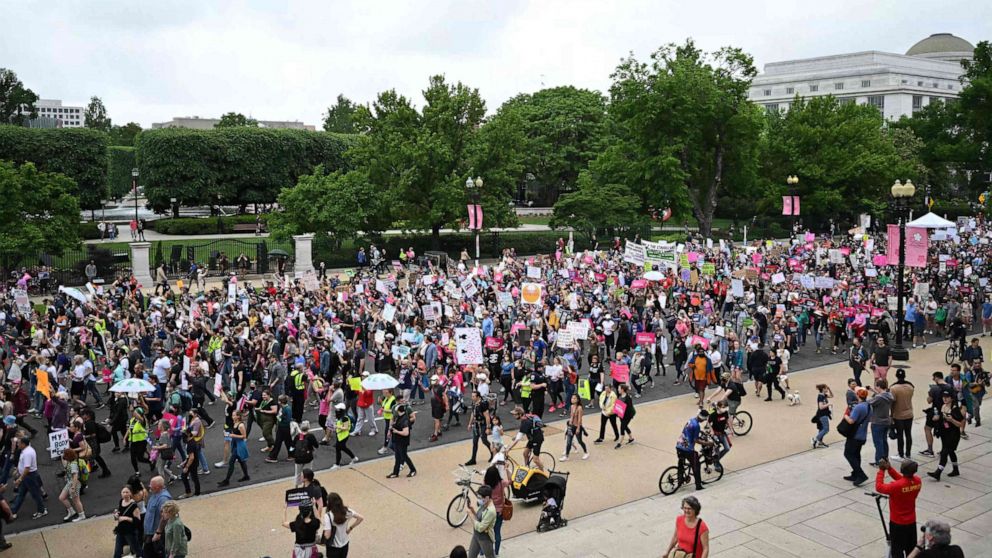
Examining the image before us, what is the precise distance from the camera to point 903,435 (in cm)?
1567

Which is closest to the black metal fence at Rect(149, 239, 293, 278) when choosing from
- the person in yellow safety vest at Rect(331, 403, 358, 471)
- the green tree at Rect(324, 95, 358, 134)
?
the person in yellow safety vest at Rect(331, 403, 358, 471)

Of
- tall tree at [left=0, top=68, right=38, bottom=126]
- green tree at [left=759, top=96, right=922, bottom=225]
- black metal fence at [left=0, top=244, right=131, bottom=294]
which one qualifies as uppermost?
tall tree at [left=0, top=68, right=38, bottom=126]

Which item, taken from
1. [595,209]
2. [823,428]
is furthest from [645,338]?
[595,209]

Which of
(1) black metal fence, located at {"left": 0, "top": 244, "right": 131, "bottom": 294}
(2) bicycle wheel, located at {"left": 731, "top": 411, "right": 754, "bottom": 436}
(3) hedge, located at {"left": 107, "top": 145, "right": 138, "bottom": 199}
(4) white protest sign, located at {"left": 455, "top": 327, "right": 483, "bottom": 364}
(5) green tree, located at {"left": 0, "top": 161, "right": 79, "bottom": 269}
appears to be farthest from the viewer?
(3) hedge, located at {"left": 107, "top": 145, "right": 138, "bottom": 199}

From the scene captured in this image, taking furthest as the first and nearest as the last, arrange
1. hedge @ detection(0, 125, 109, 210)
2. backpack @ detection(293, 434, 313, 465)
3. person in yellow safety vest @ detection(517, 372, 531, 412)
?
hedge @ detection(0, 125, 109, 210) → person in yellow safety vest @ detection(517, 372, 531, 412) → backpack @ detection(293, 434, 313, 465)

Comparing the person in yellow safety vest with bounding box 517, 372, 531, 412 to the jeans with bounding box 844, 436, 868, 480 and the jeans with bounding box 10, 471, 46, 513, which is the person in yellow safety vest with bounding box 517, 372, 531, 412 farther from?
the jeans with bounding box 10, 471, 46, 513

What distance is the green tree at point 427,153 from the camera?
4706 centimetres

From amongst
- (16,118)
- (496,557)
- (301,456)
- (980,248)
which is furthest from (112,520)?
(16,118)

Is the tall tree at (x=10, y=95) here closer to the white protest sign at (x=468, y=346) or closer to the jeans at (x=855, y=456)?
the white protest sign at (x=468, y=346)

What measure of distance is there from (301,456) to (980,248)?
132 ft

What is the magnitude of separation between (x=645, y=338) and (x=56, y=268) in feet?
103

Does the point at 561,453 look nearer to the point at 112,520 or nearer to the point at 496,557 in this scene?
the point at 496,557

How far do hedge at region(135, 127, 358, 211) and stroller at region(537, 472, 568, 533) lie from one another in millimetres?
56752

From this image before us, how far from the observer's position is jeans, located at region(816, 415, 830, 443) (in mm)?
16438
